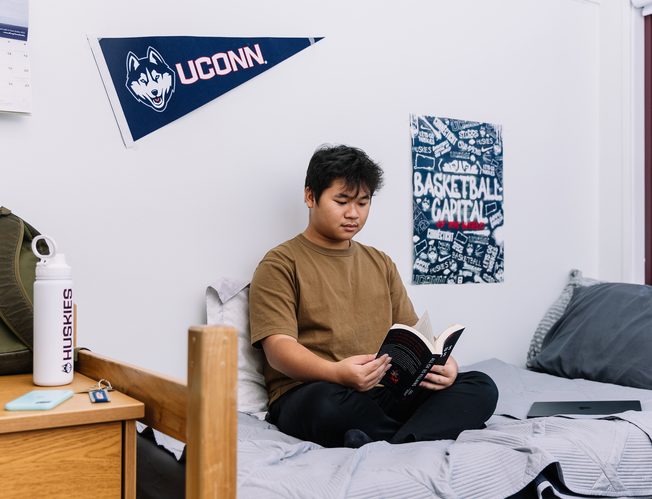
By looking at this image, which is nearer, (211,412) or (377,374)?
(211,412)

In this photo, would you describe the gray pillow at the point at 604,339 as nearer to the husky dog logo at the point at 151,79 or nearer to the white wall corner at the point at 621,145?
the white wall corner at the point at 621,145

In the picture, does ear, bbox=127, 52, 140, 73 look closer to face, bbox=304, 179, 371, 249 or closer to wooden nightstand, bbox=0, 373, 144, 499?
face, bbox=304, 179, 371, 249

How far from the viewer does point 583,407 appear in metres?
1.52

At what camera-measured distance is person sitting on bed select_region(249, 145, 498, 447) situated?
4.41ft

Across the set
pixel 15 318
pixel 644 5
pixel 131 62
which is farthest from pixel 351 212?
pixel 644 5

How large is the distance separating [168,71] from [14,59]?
0.35 m

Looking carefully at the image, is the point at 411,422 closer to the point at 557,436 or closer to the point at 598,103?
the point at 557,436

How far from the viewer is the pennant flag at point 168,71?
158 centimetres

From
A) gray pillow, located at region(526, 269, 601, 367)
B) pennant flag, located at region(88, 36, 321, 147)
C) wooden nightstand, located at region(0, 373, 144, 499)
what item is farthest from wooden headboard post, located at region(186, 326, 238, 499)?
gray pillow, located at region(526, 269, 601, 367)

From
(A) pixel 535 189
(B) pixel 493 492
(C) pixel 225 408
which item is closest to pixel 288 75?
(A) pixel 535 189

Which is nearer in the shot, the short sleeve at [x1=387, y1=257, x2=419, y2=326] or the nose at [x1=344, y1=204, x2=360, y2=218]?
the nose at [x1=344, y1=204, x2=360, y2=218]

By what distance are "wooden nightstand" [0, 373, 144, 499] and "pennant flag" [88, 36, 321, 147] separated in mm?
925

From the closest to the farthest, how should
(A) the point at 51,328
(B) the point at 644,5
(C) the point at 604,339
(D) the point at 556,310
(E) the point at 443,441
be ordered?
(A) the point at 51,328
(E) the point at 443,441
(C) the point at 604,339
(D) the point at 556,310
(B) the point at 644,5

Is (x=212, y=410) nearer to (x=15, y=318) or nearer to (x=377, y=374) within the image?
(x=15, y=318)
